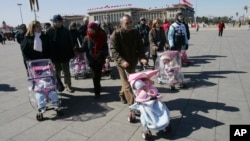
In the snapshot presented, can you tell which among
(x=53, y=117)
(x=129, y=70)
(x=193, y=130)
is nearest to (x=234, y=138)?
(x=193, y=130)

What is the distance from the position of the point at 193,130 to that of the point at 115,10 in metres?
125

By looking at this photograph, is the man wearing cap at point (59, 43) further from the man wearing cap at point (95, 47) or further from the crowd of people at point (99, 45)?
the man wearing cap at point (95, 47)

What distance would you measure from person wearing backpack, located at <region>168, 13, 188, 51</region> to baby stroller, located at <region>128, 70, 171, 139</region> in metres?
3.51

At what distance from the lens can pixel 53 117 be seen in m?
4.89

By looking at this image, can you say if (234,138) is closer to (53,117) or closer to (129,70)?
(129,70)

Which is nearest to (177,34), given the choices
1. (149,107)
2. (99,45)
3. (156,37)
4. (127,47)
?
(156,37)

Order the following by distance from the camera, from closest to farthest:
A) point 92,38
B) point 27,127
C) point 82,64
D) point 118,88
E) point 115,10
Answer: point 27,127 < point 92,38 < point 118,88 < point 82,64 < point 115,10

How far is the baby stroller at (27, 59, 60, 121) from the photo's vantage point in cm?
470

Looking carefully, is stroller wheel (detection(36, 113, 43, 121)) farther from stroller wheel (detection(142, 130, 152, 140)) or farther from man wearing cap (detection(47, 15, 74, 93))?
stroller wheel (detection(142, 130, 152, 140))

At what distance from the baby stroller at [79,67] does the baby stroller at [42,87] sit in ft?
10.0

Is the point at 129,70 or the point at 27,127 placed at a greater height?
the point at 129,70

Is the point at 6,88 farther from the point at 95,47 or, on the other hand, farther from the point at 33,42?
the point at 95,47

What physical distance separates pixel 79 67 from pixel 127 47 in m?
3.90

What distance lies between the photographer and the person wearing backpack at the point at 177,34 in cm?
720
